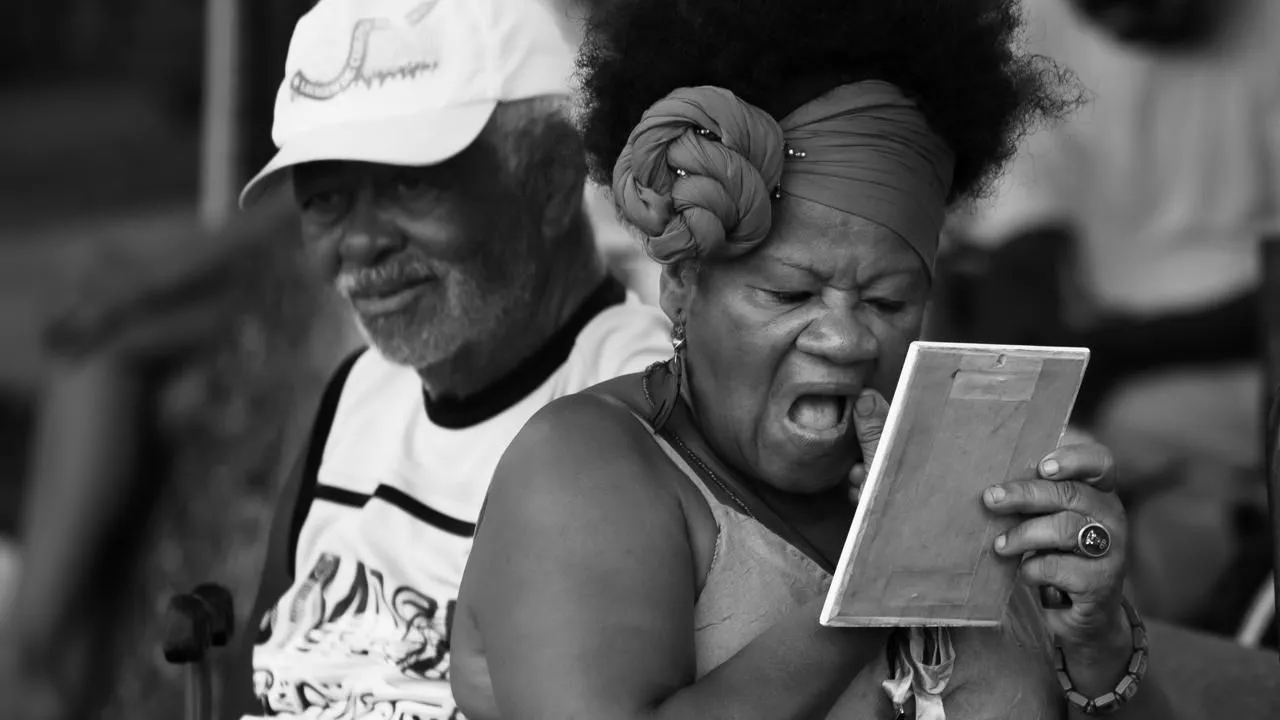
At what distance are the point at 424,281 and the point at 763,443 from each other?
0.95m

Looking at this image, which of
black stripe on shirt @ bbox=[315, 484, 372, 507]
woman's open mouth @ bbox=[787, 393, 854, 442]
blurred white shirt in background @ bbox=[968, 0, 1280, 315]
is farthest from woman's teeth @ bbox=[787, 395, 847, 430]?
blurred white shirt in background @ bbox=[968, 0, 1280, 315]

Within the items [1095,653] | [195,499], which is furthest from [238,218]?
[1095,653]

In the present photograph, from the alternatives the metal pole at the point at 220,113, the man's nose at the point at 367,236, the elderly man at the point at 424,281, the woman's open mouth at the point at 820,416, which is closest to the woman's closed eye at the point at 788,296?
the woman's open mouth at the point at 820,416

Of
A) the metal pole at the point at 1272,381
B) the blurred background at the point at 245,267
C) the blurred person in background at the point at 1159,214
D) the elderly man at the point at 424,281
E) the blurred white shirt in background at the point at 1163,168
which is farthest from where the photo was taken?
the blurred white shirt in background at the point at 1163,168

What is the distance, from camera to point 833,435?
70.8 inches

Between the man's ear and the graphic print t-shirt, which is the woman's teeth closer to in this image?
the graphic print t-shirt

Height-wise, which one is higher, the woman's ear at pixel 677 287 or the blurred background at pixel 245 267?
the woman's ear at pixel 677 287

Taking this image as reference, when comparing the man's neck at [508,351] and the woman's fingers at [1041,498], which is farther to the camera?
the man's neck at [508,351]

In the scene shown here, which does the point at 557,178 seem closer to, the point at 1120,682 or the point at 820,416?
the point at 820,416

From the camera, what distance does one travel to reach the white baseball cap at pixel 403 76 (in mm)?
2553

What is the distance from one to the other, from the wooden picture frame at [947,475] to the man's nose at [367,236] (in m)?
1.16

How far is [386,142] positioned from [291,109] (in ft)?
0.80

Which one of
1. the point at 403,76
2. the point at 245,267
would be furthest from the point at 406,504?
the point at 245,267

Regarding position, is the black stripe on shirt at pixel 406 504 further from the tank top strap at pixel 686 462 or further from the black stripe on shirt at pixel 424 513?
the tank top strap at pixel 686 462
